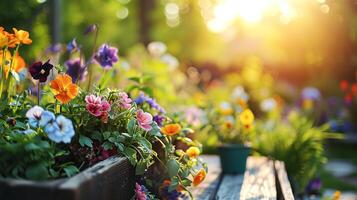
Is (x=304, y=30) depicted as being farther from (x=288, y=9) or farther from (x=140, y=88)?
(x=140, y=88)

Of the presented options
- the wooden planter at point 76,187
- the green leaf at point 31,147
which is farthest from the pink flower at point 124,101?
the green leaf at point 31,147

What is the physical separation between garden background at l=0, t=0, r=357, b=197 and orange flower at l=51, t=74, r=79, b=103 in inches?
38.9

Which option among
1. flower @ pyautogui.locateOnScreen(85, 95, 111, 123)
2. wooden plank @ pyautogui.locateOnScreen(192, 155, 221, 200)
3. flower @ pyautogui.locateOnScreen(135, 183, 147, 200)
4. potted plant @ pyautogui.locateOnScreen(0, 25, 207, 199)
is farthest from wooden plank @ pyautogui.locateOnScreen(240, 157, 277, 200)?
flower @ pyautogui.locateOnScreen(85, 95, 111, 123)

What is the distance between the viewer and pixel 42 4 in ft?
18.6

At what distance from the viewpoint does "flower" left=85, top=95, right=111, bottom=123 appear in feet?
7.48

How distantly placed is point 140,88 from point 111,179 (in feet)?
5.49

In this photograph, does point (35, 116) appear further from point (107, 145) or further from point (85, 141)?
point (107, 145)

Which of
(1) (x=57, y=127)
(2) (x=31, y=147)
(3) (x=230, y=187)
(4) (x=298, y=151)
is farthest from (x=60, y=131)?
(4) (x=298, y=151)

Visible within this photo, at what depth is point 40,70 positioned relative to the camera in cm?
245

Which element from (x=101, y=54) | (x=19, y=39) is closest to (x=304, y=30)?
(x=101, y=54)

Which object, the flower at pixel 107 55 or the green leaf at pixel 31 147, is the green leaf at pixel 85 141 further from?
the flower at pixel 107 55

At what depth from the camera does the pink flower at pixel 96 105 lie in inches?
89.7

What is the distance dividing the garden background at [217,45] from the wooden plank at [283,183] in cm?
123

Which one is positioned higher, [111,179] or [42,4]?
[42,4]
